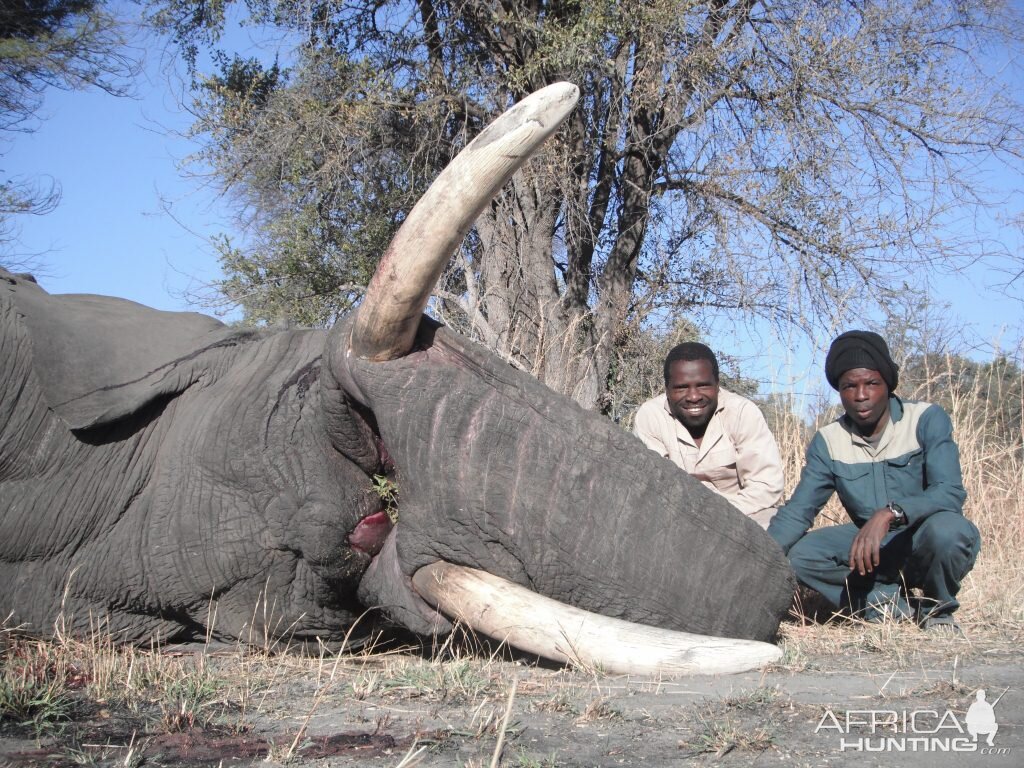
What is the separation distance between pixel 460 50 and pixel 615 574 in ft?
30.5

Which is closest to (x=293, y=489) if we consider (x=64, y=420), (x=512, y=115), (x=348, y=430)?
(x=348, y=430)

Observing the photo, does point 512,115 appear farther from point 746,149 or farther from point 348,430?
point 746,149

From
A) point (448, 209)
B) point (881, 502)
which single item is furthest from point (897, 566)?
point (448, 209)

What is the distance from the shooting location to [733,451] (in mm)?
5625

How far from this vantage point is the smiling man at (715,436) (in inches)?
217

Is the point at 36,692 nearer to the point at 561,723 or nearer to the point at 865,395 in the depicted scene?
the point at 561,723

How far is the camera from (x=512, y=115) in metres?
3.08

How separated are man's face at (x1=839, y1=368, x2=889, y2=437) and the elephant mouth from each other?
2561mm

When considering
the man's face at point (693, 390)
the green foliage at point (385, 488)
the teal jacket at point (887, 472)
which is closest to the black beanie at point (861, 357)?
the teal jacket at point (887, 472)

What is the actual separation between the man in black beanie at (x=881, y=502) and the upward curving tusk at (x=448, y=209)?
2509mm

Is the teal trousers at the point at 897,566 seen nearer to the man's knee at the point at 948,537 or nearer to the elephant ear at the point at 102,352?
the man's knee at the point at 948,537

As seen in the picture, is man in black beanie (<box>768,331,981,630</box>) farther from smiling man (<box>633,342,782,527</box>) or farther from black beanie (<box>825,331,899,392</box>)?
smiling man (<box>633,342,782,527</box>)

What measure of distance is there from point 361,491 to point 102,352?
3.77 ft

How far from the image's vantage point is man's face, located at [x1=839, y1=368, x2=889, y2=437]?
519 cm
